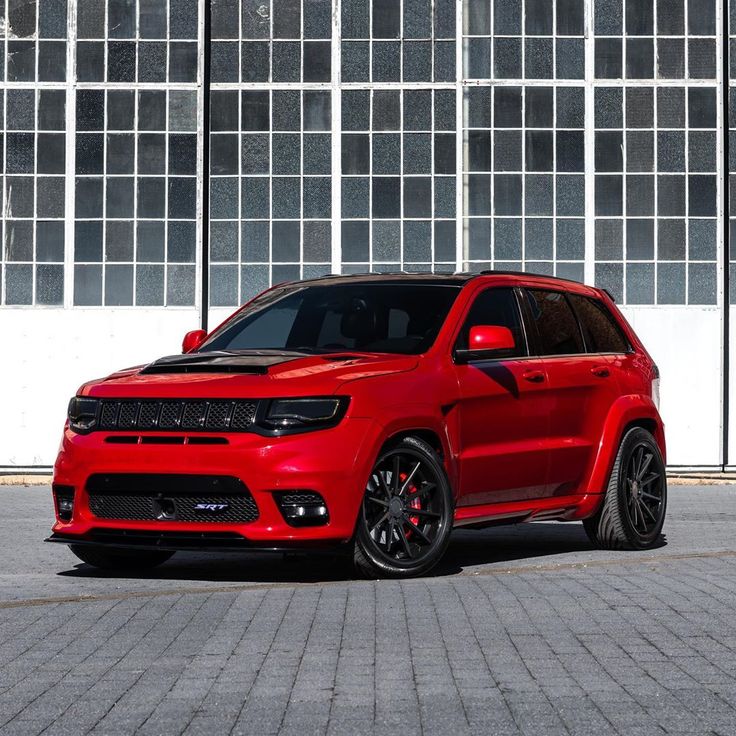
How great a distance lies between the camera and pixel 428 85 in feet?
66.7

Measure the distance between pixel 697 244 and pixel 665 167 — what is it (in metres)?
1.00

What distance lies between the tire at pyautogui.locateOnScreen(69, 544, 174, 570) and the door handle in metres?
2.38

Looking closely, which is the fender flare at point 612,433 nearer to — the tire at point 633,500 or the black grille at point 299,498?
the tire at point 633,500

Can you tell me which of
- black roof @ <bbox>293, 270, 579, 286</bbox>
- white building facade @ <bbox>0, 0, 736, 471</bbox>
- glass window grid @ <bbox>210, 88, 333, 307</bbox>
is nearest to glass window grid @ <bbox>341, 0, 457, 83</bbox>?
white building facade @ <bbox>0, 0, 736, 471</bbox>

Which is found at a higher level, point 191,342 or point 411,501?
point 191,342

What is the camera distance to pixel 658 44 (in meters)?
20.5

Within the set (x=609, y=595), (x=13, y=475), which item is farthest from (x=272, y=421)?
(x=13, y=475)

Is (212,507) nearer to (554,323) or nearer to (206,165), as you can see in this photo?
(554,323)

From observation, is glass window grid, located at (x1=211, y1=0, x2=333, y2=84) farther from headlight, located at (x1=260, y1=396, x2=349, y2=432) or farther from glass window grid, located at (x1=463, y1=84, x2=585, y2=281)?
headlight, located at (x1=260, y1=396, x2=349, y2=432)

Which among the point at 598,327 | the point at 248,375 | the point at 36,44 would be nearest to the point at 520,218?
the point at 36,44

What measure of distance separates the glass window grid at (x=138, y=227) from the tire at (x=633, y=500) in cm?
975

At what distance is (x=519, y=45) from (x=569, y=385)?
34.9ft

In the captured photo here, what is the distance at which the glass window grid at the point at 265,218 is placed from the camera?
66.2 ft

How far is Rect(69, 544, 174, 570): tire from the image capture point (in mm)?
9852
